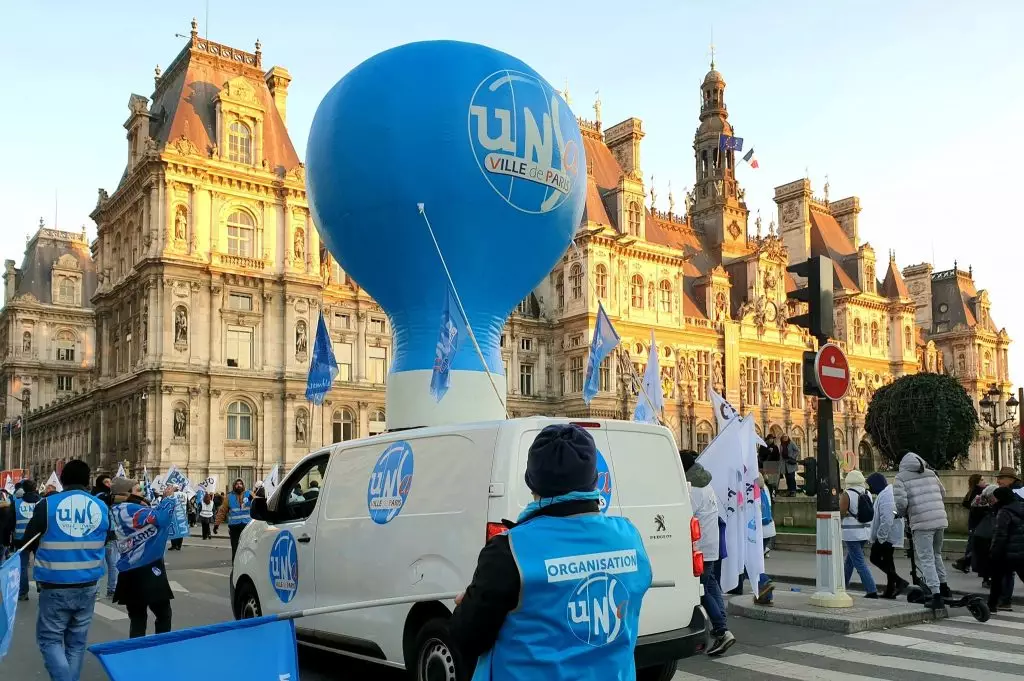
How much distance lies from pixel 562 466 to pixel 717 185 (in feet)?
211

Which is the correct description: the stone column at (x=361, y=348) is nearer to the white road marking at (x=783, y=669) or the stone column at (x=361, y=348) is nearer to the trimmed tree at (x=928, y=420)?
the trimmed tree at (x=928, y=420)

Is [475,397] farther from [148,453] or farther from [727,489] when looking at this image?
[148,453]

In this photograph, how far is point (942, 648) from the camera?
31.7ft

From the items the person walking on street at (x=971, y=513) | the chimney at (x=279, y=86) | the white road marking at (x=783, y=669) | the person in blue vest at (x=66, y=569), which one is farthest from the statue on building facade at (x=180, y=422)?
the white road marking at (x=783, y=669)

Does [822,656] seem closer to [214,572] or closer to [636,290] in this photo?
[214,572]

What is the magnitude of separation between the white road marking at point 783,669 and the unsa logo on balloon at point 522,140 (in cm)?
759

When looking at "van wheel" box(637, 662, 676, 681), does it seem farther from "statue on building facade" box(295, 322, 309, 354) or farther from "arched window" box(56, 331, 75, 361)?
"arched window" box(56, 331, 75, 361)

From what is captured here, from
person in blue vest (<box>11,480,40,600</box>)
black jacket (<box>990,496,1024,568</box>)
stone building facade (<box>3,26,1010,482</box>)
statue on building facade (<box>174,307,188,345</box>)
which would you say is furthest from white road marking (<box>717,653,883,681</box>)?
statue on building facade (<box>174,307,188,345</box>)

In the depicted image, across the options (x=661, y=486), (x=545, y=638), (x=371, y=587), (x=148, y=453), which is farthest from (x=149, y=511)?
(x=148, y=453)

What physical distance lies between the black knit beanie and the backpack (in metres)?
11.3

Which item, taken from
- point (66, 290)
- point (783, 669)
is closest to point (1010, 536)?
point (783, 669)

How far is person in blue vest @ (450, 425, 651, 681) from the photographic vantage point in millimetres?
3250

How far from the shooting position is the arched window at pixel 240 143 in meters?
42.5

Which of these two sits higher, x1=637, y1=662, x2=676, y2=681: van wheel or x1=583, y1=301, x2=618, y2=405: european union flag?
x1=583, y1=301, x2=618, y2=405: european union flag
